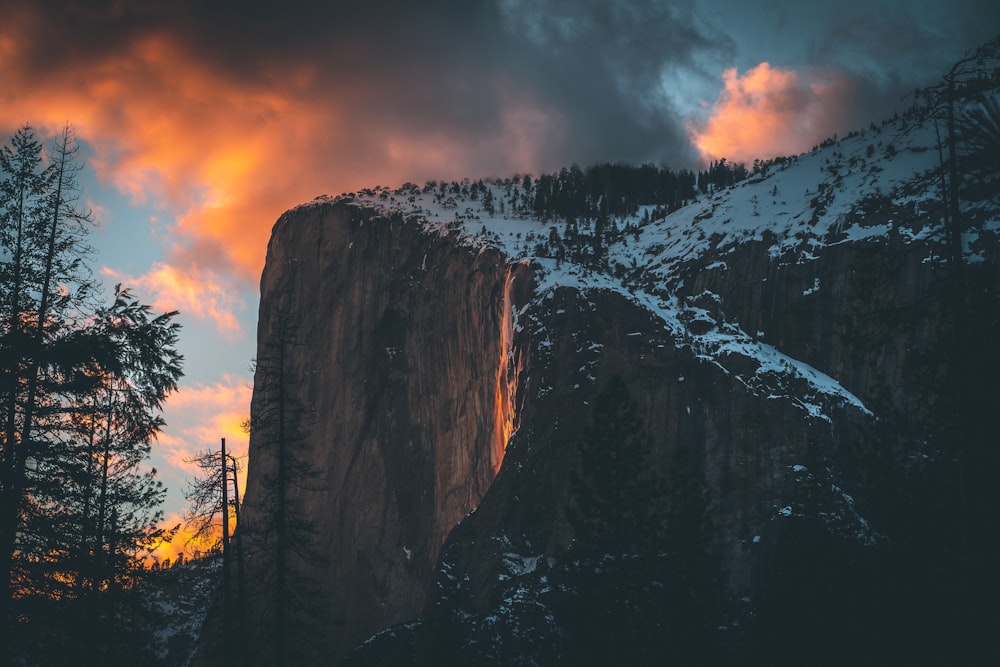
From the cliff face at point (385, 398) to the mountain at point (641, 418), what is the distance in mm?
266

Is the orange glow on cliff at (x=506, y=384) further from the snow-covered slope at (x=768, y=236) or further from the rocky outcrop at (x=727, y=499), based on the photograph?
the snow-covered slope at (x=768, y=236)

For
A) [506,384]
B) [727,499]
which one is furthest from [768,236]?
[727,499]

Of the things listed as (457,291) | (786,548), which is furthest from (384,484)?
(786,548)

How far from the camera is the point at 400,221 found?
280 ft

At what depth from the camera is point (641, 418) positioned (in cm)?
3562

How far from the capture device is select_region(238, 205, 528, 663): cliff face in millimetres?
71562

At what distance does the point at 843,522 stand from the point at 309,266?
67971 millimetres

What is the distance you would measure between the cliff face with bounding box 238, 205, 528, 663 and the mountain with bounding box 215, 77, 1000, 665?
27cm

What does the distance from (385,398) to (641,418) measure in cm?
4792

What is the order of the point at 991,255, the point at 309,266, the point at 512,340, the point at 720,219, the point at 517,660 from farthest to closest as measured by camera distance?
the point at 309,266
the point at 720,219
the point at 512,340
the point at 991,255
the point at 517,660

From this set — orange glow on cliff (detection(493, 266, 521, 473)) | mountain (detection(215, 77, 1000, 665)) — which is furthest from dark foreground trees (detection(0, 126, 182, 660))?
orange glow on cliff (detection(493, 266, 521, 473))

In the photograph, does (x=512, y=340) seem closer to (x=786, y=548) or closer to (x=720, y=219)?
(x=720, y=219)

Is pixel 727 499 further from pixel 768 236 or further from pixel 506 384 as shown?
pixel 768 236

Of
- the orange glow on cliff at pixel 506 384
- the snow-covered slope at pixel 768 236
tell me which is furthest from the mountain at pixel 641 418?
the orange glow on cliff at pixel 506 384
